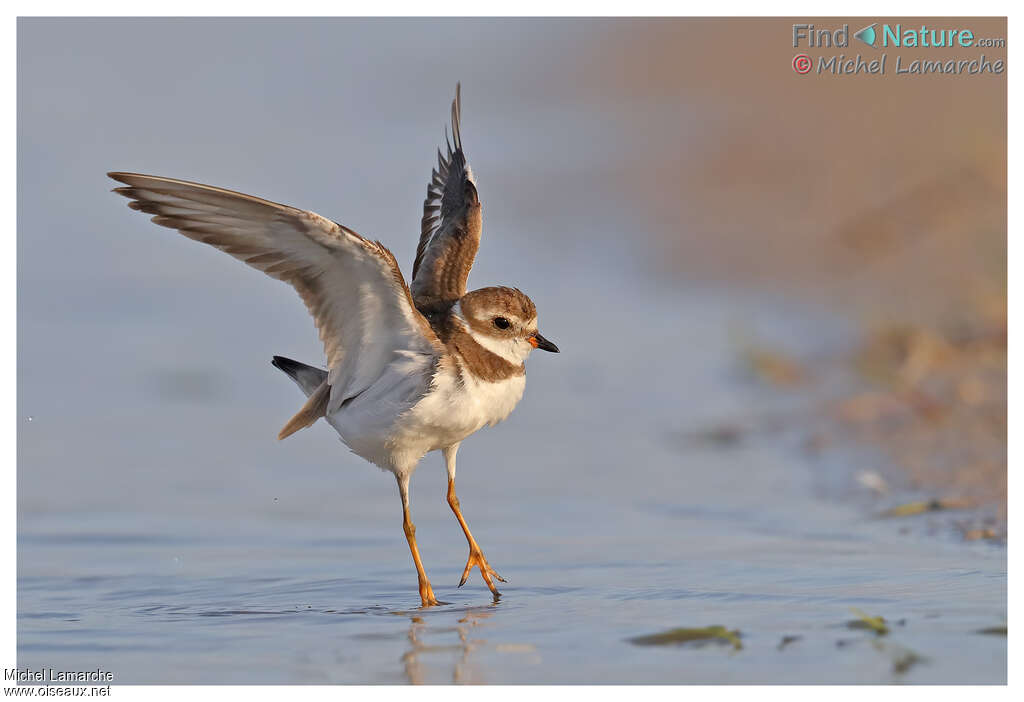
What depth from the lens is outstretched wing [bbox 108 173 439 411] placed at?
206 inches

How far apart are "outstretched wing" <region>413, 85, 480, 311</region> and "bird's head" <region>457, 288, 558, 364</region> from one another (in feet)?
0.92

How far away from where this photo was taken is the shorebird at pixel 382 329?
531 cm

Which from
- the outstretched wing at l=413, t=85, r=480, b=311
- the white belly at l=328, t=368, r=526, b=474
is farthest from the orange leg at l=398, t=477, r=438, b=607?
the outstretched wing at l=413, t=85, r=480, b=311

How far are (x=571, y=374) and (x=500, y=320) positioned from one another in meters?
4.34

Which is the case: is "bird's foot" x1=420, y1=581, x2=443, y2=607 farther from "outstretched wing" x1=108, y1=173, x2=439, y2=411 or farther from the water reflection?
"outstretched wing" x1=108, y1=173, x2=439, y2=411

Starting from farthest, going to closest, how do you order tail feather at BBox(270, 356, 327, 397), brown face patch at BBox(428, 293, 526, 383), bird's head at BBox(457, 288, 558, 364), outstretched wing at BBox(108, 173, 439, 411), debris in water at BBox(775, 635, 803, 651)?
1. tail feather at BBox(270, 356, 327, 397)
2. bird's head at BBox(457, 288, 558, 364)
3. brown face patch at BBox(428, 293, 526, 383)
4. outstretched wing at BBox(108, 173, 439, 411)
5. debris in water at BBox(775, 635, 803, 651)

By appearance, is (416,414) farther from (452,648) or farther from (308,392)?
(452,648)

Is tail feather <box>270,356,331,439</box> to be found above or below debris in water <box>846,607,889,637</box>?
above

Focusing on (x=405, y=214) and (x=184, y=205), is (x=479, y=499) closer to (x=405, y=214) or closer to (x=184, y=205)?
(x=184, y=205)

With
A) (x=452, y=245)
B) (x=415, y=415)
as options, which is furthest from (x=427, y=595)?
(x=452, y=245)

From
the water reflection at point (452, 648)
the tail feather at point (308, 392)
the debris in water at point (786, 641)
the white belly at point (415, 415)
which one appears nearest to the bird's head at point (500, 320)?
the white belly at point (415, 415)

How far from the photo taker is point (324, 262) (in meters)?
5.52

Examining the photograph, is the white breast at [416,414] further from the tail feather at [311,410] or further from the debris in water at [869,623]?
the debris in water at [869,623]

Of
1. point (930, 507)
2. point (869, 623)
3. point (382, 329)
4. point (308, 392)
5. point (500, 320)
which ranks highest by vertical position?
point (500, 320)
